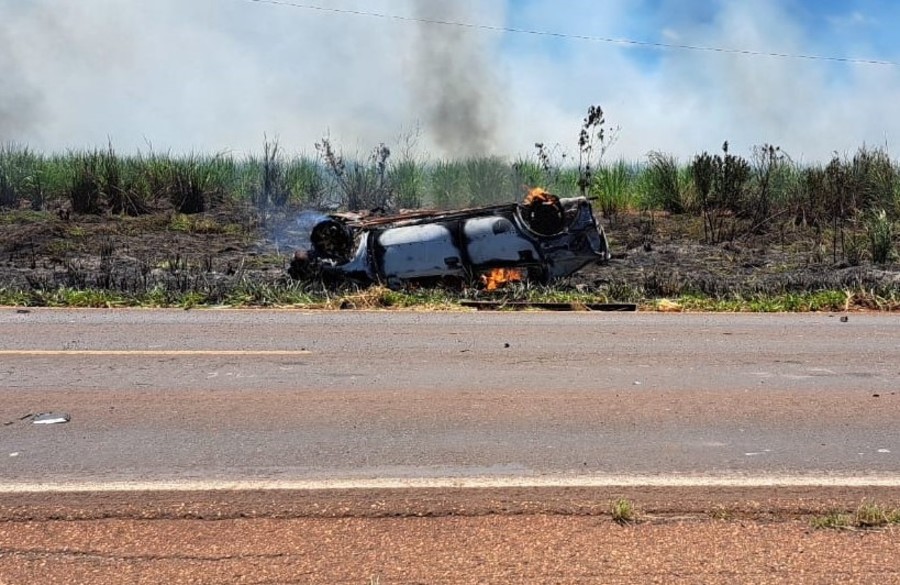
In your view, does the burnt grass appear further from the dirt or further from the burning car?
the dirt

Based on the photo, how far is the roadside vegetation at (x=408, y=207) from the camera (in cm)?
1175

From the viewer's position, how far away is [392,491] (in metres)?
4.40

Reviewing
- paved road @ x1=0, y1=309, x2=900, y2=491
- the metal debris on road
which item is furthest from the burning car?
the metal debris on road

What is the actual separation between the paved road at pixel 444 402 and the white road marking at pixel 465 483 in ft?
0.06

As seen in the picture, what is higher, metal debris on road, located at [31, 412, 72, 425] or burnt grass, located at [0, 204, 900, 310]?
burnt grass, located at [0, 204, 900, 310]

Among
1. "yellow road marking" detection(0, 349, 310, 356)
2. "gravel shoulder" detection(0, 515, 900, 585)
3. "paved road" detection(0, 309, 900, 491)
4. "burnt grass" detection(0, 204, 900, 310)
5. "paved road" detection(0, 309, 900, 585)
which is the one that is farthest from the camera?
"burnt grass" detection(0, 204, 900, 310)

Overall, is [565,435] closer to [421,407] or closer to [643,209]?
[421,407]

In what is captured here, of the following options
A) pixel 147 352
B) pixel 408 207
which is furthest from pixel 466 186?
pixel 147 352

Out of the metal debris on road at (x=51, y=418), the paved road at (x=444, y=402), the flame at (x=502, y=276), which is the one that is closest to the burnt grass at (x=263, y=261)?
the flame at (x=502, y=276)

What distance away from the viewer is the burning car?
12.1 metres

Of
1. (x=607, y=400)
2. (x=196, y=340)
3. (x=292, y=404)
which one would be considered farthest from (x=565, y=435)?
(x=196, y=340)

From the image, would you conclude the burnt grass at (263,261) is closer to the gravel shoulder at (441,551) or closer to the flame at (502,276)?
the flame at (502,276)

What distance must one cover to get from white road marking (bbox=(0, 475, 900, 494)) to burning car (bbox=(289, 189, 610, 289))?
761 centimetres

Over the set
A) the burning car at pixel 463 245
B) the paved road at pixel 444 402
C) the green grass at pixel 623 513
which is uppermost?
the burning car at pixel 463 245
